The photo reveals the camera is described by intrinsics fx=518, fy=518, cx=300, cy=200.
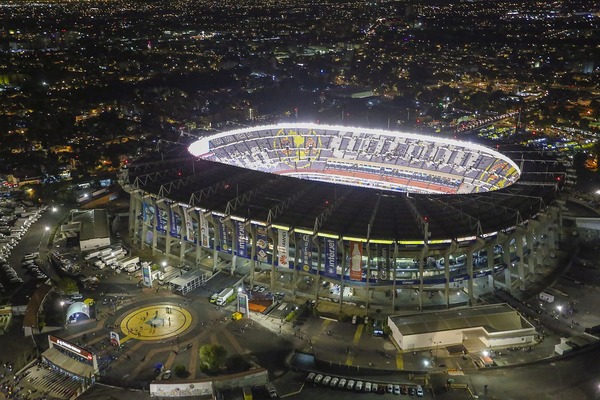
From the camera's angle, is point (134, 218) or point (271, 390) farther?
point (134, 218)

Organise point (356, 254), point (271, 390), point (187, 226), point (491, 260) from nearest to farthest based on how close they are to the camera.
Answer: point (271, 390) → point (356, 254) → point (491, 260) → point (187, 226)

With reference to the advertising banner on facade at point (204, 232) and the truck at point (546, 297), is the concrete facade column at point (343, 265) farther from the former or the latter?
the truck at point (546, 297)

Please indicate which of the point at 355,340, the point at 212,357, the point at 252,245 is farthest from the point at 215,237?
the point at 355,340

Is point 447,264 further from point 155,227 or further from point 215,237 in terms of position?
point 155,227

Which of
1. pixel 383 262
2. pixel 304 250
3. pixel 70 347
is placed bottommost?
pixel 70 347

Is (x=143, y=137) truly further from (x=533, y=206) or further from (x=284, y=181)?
(x=533, y=206)

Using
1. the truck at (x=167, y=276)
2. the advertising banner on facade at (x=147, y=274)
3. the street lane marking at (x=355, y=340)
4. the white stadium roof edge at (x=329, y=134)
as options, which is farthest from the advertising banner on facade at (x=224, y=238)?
the white stadium roof edge at (x=329, y=134)

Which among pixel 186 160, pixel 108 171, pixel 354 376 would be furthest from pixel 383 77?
pixel 354 376

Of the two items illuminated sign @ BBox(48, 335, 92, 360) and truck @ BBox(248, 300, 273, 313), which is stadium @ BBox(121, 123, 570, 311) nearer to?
truck @ BBox(248, 300, 273, 313)
